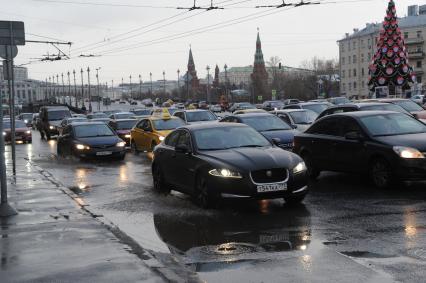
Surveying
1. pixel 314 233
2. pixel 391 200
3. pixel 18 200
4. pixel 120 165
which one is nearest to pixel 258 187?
pixel 314 233

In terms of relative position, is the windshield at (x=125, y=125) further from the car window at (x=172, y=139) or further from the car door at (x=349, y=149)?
the car door at (x=349, y=149)

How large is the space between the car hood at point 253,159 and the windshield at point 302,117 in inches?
424

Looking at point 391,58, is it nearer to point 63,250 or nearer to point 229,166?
point 229,166

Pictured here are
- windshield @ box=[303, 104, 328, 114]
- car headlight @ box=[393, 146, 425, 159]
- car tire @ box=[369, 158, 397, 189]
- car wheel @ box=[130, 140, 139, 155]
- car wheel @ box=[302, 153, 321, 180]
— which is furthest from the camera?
windshield @ box=[303, 104, 328, 114]

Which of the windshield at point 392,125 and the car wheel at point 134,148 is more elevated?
the windshield at point 392,125

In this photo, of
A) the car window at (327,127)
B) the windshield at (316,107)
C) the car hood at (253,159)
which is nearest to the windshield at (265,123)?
the car window at (327,127)

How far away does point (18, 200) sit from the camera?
427 inches

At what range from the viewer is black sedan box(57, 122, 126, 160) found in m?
19.5

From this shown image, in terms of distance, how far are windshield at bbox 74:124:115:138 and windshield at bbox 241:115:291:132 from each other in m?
6.08

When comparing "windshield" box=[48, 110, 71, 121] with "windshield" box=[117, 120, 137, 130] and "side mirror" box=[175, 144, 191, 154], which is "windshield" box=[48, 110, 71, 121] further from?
"side mirror" box=[175, 144, 191, 154]

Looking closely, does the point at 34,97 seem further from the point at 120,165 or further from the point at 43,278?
the point at 43,278

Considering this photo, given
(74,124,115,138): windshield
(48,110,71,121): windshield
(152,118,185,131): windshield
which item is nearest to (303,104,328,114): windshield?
(152,118,185,131): windshield

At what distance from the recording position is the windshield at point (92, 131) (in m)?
20.9

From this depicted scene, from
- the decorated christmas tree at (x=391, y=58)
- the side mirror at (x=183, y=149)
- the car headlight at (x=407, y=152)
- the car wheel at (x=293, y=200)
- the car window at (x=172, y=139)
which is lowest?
the car wheel at (x=293, y=200)
